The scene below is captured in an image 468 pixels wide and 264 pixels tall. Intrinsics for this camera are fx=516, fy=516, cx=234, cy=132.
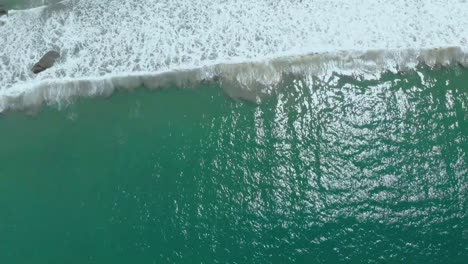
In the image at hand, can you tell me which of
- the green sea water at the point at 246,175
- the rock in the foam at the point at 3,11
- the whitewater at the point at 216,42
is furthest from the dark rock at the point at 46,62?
the rock in the foam at the point at 3,11

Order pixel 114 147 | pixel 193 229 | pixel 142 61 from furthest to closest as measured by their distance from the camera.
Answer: pixel 142 61 < pixel 114 147 < pixel 193 229

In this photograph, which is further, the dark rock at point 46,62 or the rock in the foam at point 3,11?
the rock in the foam at point 3,11

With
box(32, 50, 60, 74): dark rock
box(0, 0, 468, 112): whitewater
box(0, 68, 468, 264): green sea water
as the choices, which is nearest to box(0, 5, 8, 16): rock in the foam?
box(0, 0, 468, 112): whitewater

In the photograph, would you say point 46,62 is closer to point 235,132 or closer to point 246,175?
point 235,132

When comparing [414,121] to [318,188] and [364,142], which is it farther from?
[318,188]

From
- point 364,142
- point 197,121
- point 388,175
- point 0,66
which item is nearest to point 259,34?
point 197,121

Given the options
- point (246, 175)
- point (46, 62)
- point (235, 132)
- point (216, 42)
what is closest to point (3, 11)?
point (46, 62)

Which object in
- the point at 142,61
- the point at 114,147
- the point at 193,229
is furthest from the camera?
the point at 142,61

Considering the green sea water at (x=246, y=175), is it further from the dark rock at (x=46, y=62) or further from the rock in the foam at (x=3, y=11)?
the rock in the foam at (x=3, y=11)
